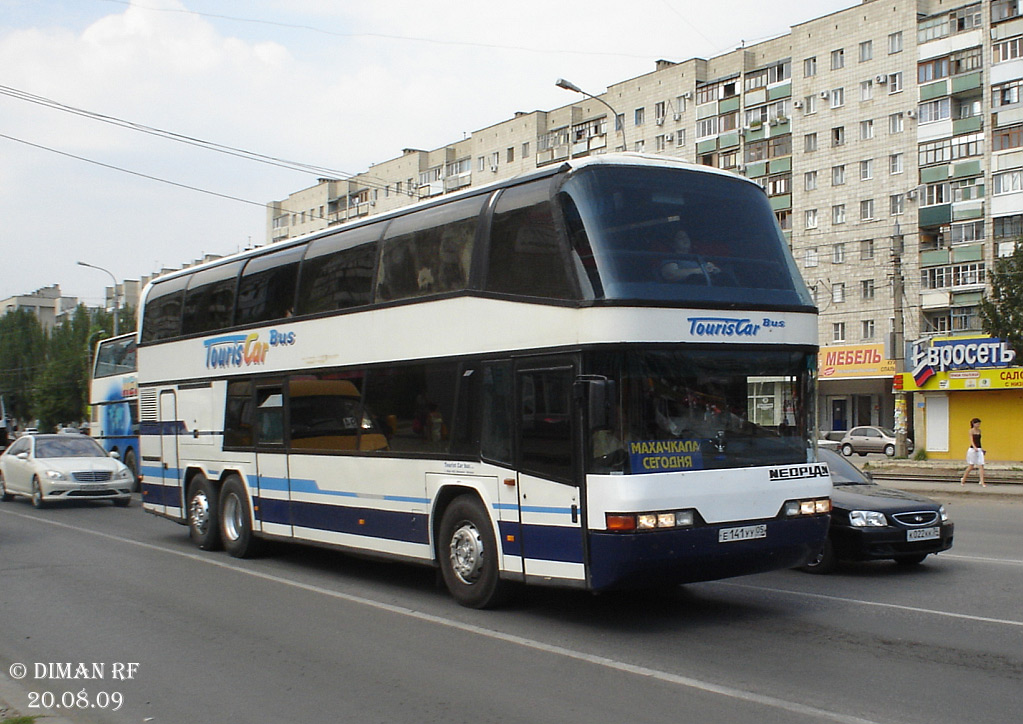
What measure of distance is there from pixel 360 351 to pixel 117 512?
38.6 feet

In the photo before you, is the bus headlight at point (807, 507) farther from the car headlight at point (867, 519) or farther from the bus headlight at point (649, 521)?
the car headlight at point (867, 519)

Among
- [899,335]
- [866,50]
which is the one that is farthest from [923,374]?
[866,50]

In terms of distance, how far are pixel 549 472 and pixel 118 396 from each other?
75.3ft

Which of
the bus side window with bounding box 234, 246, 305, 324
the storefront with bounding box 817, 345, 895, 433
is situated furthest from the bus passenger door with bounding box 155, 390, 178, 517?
the storefront with bounding box 817, 345, 895, 433

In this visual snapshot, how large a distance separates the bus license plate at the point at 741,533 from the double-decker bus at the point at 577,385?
0.01m

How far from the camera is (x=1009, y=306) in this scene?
37656 mm

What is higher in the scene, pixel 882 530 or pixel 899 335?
pixel 899 335

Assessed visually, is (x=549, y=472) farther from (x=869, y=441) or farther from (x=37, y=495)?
(x=869, y=441)

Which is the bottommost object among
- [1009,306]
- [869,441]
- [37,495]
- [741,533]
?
[869,441]

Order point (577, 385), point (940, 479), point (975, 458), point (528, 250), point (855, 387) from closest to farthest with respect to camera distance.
Answer: point (577, 385) < point (528, 250) < point (975, 458) < point (940, 479) < point (855, 387)

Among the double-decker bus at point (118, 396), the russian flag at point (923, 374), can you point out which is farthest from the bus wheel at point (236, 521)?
Result: the russian flag at point (923, 374)

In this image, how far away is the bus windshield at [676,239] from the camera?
330 inches

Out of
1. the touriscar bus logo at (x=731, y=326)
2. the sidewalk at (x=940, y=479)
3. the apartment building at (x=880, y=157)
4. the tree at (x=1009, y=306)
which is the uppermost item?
the apartment building at (x=880, y=157)

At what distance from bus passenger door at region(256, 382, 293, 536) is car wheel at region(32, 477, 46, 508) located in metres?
10.5
